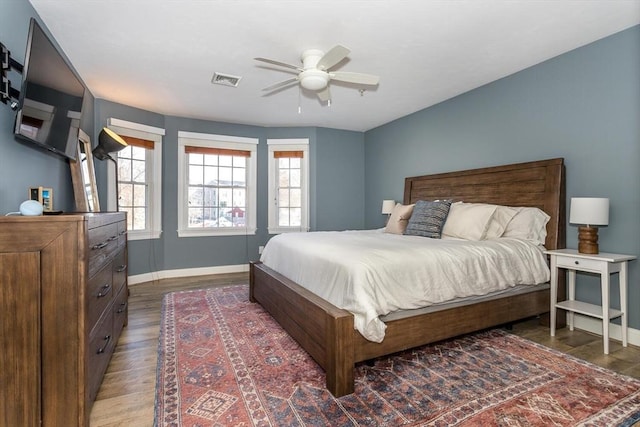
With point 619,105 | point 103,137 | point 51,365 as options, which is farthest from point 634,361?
point 103,137

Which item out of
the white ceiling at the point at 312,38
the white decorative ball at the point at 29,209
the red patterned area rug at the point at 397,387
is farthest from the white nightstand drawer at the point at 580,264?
the white decorative ball at the point at 29,209

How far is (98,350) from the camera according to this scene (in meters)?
1.74

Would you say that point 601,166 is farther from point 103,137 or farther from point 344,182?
point 103,137

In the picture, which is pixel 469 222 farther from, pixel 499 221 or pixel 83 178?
pixel 83 178

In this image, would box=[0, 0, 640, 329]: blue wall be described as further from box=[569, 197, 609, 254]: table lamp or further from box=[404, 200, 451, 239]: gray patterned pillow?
box=[404, 200, 451, 239]: gray patterned pillow

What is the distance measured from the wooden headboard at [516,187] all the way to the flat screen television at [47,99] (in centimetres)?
394

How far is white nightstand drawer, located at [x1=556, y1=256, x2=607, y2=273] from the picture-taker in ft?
7.85

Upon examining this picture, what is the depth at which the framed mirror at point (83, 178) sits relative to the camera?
10.0ft

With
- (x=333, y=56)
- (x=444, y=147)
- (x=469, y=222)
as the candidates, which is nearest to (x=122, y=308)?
(x=333, y=56)

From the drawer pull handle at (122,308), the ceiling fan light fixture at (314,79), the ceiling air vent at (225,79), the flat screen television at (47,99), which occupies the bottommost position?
the drawer pull handle at (122,308)

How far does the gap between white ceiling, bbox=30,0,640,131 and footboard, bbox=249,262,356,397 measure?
6.81 ft

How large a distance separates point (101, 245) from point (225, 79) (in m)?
2.37

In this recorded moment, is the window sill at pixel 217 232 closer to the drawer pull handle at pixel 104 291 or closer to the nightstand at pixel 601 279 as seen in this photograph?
the drawer pull handle at pixel 104 291

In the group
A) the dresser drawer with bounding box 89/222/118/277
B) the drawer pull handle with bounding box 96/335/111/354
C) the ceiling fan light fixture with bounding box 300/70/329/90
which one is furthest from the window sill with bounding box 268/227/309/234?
the drawer pull handle with bounding box 96/335/111/354
